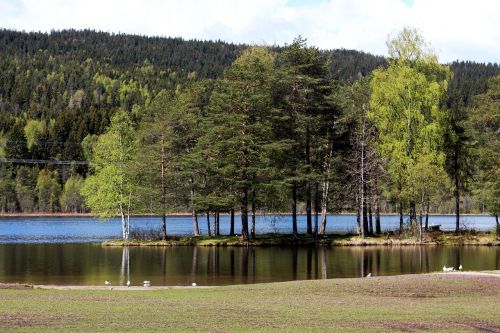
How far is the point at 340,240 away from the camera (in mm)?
67250

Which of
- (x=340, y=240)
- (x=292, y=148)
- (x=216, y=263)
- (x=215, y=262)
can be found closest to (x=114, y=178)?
(x=292, y=148)

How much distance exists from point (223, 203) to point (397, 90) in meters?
20.9

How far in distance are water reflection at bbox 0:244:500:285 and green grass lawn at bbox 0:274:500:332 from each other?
9.63 meters

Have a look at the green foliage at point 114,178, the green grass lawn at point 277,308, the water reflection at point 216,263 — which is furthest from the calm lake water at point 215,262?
the green grass lawn at point 277,308

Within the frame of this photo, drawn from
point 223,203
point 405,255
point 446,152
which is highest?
point 446,152

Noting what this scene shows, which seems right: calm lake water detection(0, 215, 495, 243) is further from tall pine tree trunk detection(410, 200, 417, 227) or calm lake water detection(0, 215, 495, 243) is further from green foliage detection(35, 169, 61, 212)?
green foliage detection(35, 169, 61, 212)

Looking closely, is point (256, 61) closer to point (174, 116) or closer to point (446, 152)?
point (174, 116)

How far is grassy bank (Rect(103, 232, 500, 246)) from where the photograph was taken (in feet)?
217

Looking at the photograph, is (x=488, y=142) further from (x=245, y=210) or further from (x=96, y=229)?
(x=96, y=229)

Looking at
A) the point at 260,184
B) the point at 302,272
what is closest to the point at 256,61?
the point at 260,184

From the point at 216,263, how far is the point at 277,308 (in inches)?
1026

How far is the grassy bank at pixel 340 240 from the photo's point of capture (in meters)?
66.1

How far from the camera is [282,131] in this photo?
228ft

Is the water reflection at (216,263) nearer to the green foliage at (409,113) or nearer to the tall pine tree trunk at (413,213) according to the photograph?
the tall pine tree trunk at (413,213)
